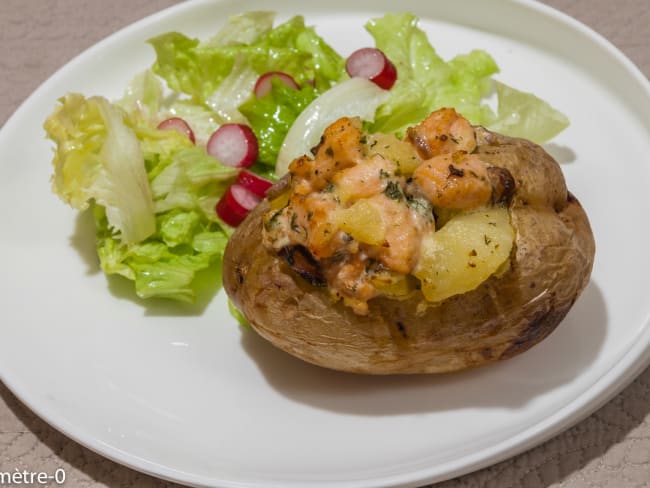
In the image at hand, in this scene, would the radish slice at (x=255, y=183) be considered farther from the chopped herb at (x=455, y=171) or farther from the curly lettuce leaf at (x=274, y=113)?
the chopped herb at (x=455, y=171)

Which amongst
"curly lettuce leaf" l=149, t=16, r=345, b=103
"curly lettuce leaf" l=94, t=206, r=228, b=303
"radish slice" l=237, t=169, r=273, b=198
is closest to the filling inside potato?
"curly lettuce leaf" l=94, t=206, r=228, b=303

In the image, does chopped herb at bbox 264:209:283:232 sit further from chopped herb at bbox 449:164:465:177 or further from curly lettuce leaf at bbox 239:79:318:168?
curly lettuce leaf at bbox 239:79:318:168

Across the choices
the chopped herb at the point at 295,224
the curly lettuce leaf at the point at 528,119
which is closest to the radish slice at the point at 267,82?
the curly lettuce leaf at the point at 528,119

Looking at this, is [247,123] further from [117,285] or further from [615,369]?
[615,369]

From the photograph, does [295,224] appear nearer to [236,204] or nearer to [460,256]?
[460,256]

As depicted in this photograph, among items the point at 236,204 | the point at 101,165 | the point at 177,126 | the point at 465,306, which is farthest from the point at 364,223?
the point at 177,126

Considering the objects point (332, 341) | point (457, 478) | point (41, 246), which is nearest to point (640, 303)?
point (457, 478)
